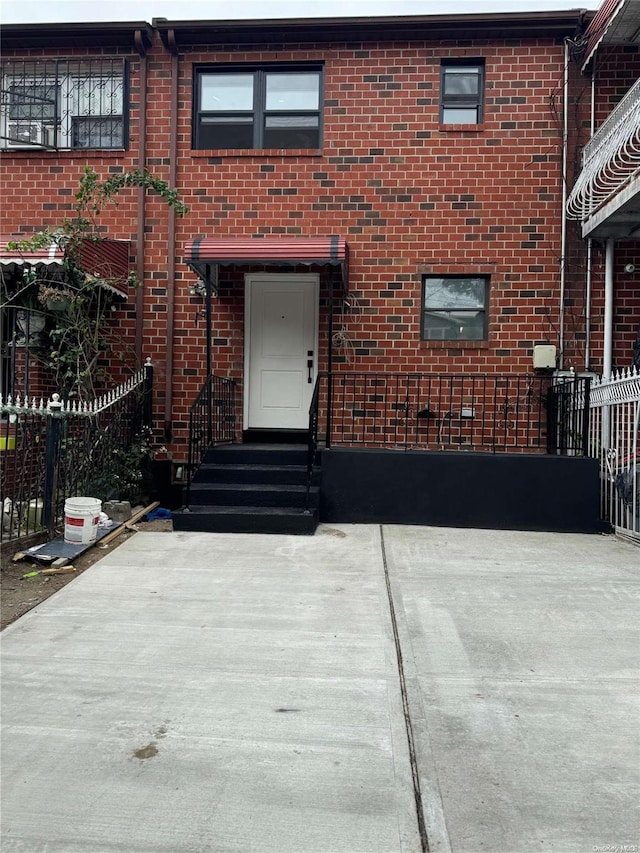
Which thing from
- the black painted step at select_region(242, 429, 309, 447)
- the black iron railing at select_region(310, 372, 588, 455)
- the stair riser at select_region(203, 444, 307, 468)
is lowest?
the stair riser at select_region(203, 444, 307, 468)

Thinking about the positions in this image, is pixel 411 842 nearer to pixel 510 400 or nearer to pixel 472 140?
pixel 510 400

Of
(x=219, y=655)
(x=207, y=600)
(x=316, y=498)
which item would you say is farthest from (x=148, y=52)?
(x=219, y=655)

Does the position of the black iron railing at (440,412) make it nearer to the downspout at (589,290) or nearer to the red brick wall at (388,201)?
the red brick wall at (388,201)

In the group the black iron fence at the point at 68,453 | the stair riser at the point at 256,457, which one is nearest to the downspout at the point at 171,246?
the black iron fence at the point at 68,453

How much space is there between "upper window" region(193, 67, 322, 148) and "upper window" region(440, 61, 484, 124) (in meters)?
1.64

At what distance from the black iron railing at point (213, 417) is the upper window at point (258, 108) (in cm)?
324

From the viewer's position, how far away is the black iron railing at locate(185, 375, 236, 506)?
24.3ft

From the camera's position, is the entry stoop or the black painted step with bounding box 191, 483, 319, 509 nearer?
the entry stoop

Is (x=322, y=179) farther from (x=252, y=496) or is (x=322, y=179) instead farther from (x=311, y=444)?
(x=252, y=496)

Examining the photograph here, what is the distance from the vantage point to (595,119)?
789cm

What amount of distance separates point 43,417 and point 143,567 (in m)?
1.73

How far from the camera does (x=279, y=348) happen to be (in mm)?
8305

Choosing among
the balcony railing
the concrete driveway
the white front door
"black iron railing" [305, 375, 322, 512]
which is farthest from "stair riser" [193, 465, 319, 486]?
the balcony railing

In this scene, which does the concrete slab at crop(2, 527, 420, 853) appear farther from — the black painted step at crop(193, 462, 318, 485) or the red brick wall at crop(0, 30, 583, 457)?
the red brick wall at crop(0, 30, 583, 457)
